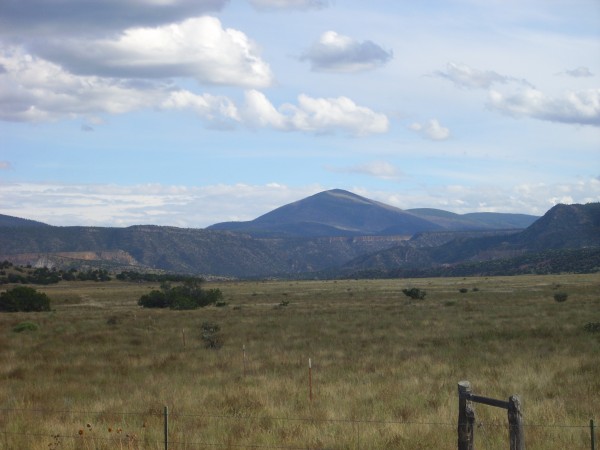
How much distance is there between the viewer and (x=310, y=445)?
1089cm

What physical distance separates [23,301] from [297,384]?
129 feet

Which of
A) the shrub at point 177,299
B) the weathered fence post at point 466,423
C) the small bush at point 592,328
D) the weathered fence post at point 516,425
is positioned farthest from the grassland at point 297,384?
the shrub at point 177,299

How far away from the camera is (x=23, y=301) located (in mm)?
50250

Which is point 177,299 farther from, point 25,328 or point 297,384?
point 297,384

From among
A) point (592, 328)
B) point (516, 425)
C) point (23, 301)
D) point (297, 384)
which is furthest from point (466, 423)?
point (23, 301)

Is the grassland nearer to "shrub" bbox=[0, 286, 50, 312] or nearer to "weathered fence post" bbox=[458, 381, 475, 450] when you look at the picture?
"weathered fence post" bbox=[458, 381, 475, 450]

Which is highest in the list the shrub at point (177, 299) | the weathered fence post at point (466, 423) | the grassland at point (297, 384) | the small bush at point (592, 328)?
the weathered fence post at point (466, 423)

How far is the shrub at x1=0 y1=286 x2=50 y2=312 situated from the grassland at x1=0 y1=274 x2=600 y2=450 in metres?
20.8

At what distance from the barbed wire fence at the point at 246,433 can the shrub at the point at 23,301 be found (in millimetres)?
39827

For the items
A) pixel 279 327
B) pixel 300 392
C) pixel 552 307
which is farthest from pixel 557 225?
pixel 300 392

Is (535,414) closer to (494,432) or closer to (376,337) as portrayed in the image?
(494,432)

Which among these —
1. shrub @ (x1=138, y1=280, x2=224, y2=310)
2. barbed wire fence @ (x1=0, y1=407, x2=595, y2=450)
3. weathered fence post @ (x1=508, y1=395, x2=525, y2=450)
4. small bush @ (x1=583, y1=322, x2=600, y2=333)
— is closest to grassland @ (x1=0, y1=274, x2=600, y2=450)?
barbed wire fence @ (x1=0, y1=407, x2=595, y2=450)

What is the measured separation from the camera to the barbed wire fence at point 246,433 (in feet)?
35.6

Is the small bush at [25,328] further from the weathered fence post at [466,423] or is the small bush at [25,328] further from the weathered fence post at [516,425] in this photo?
the weathered fence post at [516,425]
